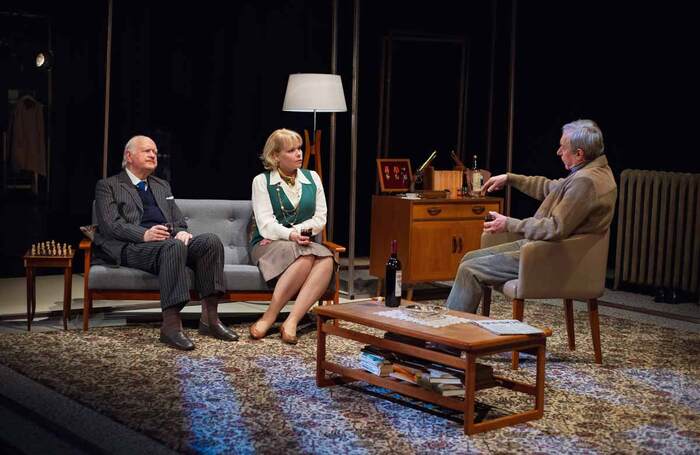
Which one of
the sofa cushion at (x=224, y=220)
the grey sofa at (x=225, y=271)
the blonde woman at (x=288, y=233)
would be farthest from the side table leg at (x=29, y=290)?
the blonde woman at (x=288, y=233)

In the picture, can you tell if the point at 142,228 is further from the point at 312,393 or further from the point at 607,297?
the point at 607,297

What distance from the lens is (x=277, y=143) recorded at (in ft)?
18.5

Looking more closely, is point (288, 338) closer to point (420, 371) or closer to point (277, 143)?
point (277, 143)

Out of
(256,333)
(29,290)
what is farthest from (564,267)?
(29,290)

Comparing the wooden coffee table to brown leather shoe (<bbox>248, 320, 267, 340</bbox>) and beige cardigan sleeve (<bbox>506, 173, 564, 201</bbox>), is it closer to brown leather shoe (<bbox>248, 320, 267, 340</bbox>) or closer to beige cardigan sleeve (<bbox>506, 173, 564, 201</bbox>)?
brown leather shoe (<bbox>248, 320, 267, 340</bbox>)

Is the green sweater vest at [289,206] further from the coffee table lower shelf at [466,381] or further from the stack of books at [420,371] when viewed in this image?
the stack of books at [420,371]

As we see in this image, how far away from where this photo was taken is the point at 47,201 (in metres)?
7.36

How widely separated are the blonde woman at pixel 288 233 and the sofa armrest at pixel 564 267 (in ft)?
4.06

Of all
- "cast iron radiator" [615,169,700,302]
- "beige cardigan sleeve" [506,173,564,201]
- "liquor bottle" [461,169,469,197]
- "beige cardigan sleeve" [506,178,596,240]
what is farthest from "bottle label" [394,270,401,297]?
"cast iron radiator" [615,169,700,302]

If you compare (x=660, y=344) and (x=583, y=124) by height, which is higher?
(x=583, y=124)

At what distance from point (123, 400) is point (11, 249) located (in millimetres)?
3574

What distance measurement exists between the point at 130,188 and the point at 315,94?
1399 millimetres

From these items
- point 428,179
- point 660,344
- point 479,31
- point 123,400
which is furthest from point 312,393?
point 479,31

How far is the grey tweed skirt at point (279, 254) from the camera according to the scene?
5.44 metres
